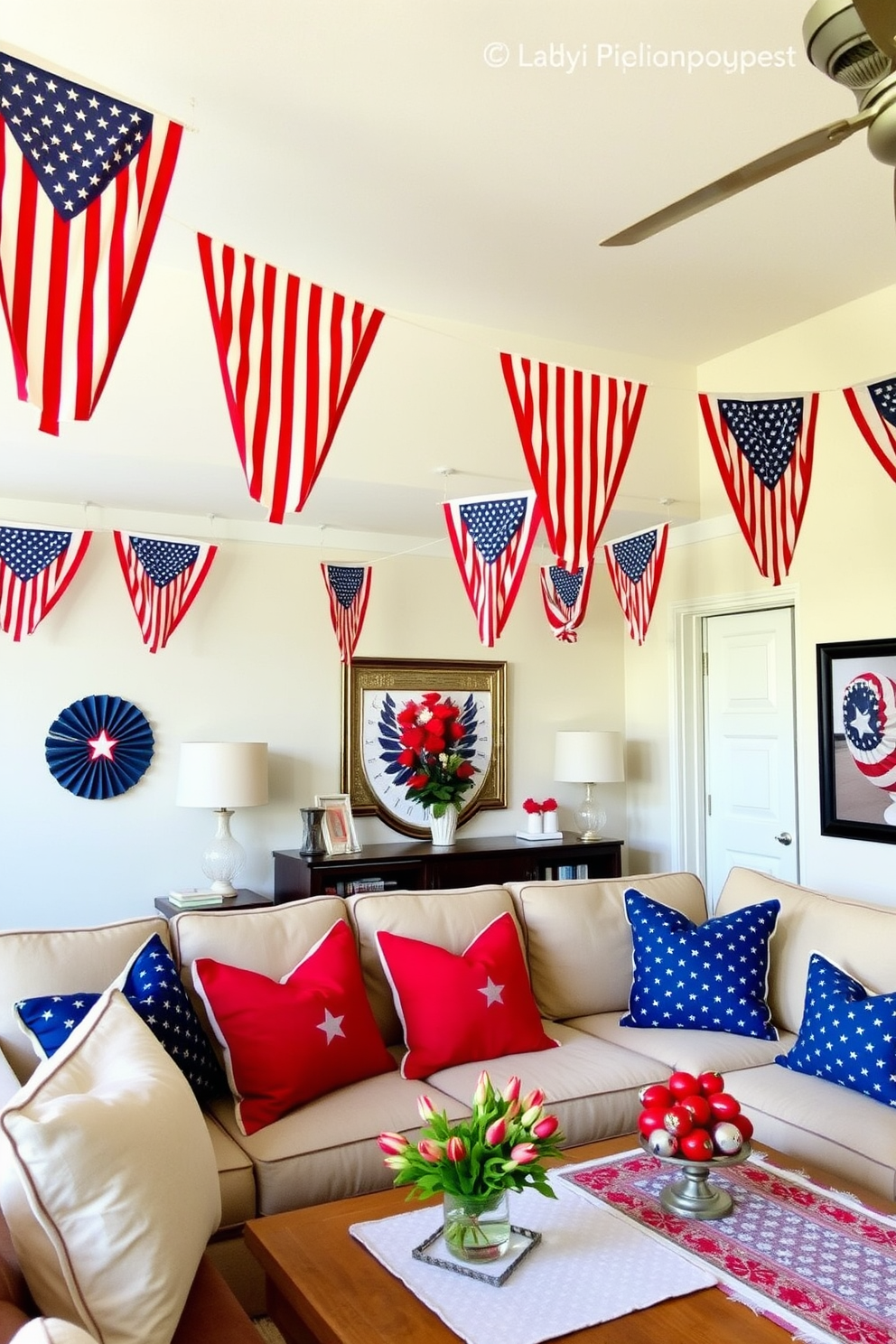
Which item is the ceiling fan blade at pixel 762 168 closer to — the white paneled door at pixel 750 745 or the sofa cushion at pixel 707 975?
the sofa cushion at pixel 707 975

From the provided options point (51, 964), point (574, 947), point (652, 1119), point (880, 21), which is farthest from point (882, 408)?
point (51, 964)

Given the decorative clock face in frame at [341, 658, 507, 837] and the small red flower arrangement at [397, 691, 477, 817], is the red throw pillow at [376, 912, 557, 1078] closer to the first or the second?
the small red flower arrangement at [397, 691, 477, 817]

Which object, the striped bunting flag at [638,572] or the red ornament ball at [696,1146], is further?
the striped bunting flag at [638,572]

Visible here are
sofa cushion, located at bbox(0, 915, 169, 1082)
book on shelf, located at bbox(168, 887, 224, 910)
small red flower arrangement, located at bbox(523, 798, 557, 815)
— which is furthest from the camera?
small red flower arrangement, located at bbox(523, 798, 557, 815)

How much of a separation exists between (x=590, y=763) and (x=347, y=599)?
1.53 meters

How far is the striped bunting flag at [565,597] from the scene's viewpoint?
17.5ft

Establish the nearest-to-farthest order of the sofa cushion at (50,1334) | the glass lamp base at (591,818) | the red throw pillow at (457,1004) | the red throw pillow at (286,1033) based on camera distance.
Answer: the sofa cushion at (50,1334)
the red throw pillow at (286,1033)
the red throw pillow at (457,1004)
the glass lamp base at (591,818)

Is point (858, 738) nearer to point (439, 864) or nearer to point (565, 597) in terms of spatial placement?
point (565, 597)

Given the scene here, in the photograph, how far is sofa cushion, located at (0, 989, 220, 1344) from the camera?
1427mm

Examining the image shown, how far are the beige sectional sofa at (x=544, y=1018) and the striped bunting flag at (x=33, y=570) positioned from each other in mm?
1819

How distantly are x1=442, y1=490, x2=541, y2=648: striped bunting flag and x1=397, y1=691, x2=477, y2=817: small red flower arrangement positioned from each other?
89 centimetres

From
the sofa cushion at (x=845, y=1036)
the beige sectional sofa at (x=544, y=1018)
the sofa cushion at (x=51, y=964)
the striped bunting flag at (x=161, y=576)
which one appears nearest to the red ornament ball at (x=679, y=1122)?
the beige sectional sofa at (x=544, y=1018)

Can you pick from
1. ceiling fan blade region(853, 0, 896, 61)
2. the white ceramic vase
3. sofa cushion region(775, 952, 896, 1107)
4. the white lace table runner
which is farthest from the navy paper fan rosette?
ceiling fan blade region(853, 0, 896, 61)

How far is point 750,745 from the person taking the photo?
4.95 m
